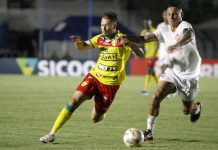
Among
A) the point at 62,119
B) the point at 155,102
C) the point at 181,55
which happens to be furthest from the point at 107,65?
the point at 181,55

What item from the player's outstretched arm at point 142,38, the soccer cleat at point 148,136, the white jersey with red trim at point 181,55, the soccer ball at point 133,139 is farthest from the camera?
the white jersey with red trim at point 181,55

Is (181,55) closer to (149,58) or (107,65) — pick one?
(107,65)

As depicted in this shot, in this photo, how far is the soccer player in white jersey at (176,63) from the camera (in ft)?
36.6

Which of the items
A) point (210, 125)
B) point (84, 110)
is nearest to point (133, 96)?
point (84, 110)

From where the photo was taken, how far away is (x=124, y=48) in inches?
434

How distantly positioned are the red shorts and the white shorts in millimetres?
948

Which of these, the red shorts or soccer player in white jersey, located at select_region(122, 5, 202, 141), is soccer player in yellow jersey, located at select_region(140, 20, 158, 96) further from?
the red shorts

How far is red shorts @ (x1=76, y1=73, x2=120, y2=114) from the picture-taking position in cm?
1086

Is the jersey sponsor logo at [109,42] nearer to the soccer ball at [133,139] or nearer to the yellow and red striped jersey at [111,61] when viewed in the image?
the yellow and red striped jersey at [111,61]

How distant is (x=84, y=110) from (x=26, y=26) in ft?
105

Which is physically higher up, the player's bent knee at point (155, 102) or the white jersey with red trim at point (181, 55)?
the white jersey with red trim at point (181, 55)

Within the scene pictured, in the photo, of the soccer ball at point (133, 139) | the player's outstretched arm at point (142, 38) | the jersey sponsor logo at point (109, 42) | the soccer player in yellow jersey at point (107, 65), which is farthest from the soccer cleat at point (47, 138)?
the player's outstretched arm at point (142, 38)

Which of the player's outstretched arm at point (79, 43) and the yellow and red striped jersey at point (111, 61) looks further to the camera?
the yellow and red striped jersey at point (111, 61)

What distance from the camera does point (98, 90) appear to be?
11.1 meters
